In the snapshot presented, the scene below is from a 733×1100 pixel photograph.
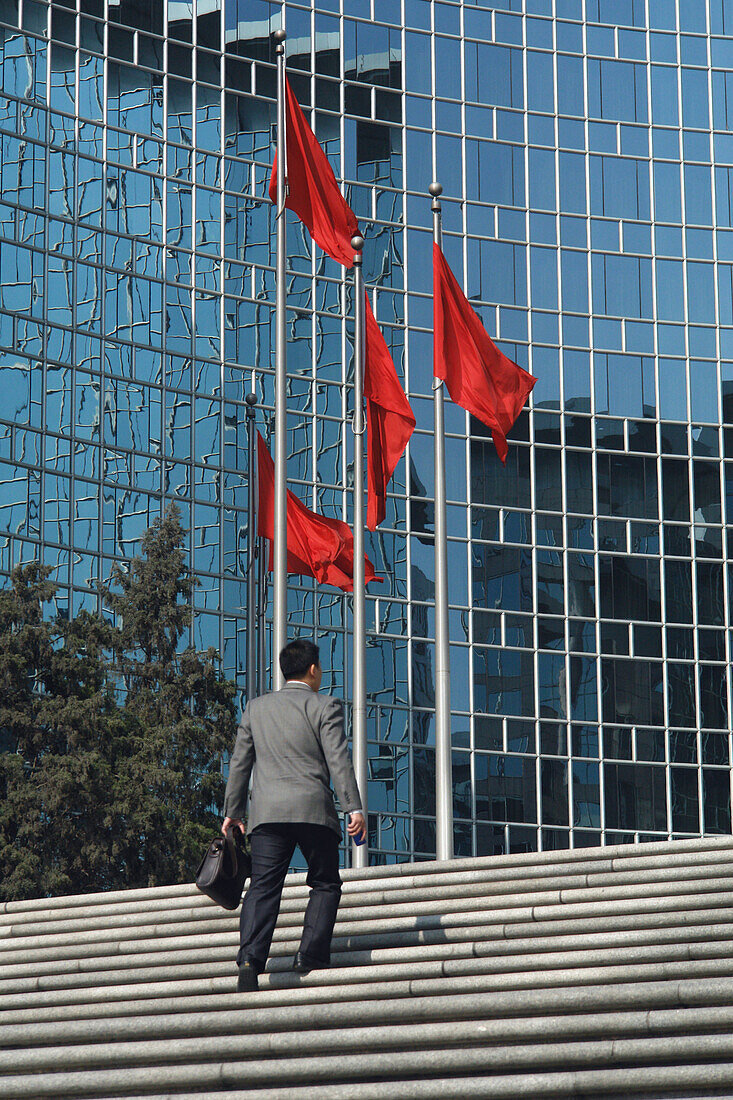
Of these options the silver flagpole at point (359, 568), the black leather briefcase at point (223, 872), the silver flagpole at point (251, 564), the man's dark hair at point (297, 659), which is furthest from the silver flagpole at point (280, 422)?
the black leather briefcase at point (223, 872)

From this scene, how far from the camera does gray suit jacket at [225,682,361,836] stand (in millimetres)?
8273

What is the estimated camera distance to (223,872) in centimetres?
845

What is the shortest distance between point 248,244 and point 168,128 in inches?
132

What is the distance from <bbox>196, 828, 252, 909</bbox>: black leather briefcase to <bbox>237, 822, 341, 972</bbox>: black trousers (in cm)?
16

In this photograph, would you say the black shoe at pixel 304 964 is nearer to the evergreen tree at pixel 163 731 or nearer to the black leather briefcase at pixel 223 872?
the black leather briefcase at pixel 223 872

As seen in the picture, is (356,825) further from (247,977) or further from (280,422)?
(280,422)

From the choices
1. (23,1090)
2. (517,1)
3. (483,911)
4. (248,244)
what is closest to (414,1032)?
(23,1090)

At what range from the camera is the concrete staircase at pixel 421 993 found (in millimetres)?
6754

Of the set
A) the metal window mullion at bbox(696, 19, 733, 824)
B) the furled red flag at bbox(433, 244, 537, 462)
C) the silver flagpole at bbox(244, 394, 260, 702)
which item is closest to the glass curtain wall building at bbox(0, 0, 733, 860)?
the metal window mullion at bbox(696, 19, 733, 824)

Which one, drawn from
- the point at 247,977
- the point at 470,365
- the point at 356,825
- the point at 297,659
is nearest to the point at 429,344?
the point at 470,365

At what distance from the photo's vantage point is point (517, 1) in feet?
Answer: 150

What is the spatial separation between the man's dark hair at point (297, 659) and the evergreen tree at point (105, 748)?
1690 cm

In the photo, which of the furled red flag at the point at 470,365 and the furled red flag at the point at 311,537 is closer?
the furled red flag at the point at 470,365

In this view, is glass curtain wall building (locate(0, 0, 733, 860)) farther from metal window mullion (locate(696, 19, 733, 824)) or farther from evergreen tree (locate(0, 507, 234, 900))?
evergreen tree (locate(0, 507, 234, 900))
